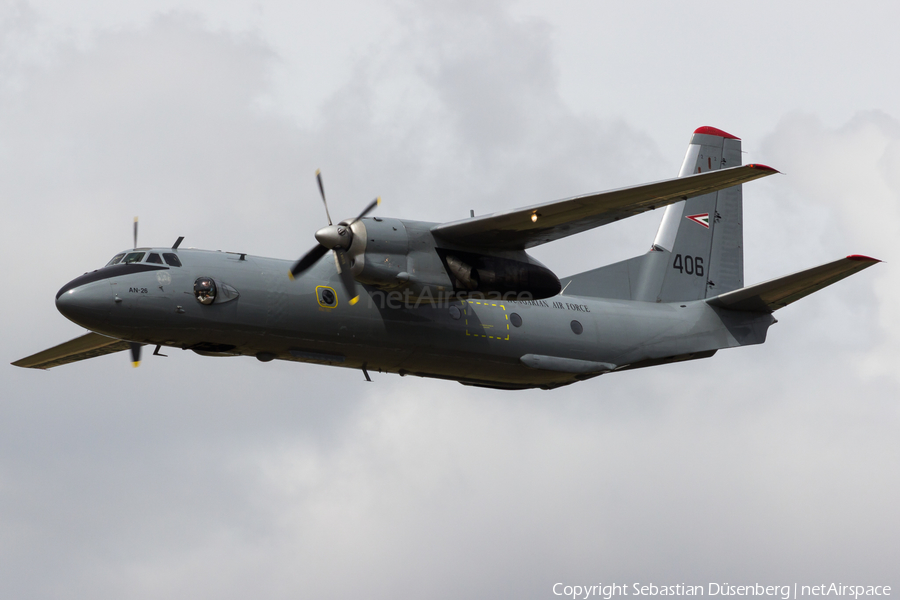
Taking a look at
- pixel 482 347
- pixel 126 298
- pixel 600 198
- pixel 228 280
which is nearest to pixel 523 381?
pixel 482 347

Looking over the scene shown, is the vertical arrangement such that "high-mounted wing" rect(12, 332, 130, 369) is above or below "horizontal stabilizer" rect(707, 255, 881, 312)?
above

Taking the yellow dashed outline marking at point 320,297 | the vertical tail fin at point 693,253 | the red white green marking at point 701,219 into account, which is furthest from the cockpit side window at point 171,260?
the red white green marking at point 701,219

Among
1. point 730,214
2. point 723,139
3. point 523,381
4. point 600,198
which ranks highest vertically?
point 723,139

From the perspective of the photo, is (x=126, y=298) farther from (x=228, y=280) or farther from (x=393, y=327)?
(x=393, y=327)

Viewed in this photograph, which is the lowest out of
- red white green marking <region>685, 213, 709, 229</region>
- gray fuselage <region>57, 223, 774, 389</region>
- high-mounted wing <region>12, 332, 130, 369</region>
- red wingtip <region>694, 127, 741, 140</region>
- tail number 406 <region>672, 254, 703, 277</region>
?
gray fuselage <region>57, 223, 774, 389</region>

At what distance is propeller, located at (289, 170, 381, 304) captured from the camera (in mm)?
22125

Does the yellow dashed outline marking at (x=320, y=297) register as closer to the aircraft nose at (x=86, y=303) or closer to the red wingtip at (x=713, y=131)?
the aircraft nose at (x=86, y=303)

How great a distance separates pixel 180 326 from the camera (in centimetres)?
2184

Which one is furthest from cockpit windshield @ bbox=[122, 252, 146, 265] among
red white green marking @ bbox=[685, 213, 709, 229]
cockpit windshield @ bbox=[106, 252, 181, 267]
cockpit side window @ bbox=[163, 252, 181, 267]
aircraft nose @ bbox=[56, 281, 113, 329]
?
red white green marking @ bbox=[685, 213, 709, 229]

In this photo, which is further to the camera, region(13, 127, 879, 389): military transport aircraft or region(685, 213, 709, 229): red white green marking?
region(685, 213, 709, 229): red white green marking

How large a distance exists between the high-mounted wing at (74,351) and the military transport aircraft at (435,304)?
54mm

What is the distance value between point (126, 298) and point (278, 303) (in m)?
2.98

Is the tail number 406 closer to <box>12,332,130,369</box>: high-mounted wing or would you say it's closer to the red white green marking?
the red white green marking

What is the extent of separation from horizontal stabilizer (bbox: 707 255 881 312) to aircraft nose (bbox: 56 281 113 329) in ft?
49.8
